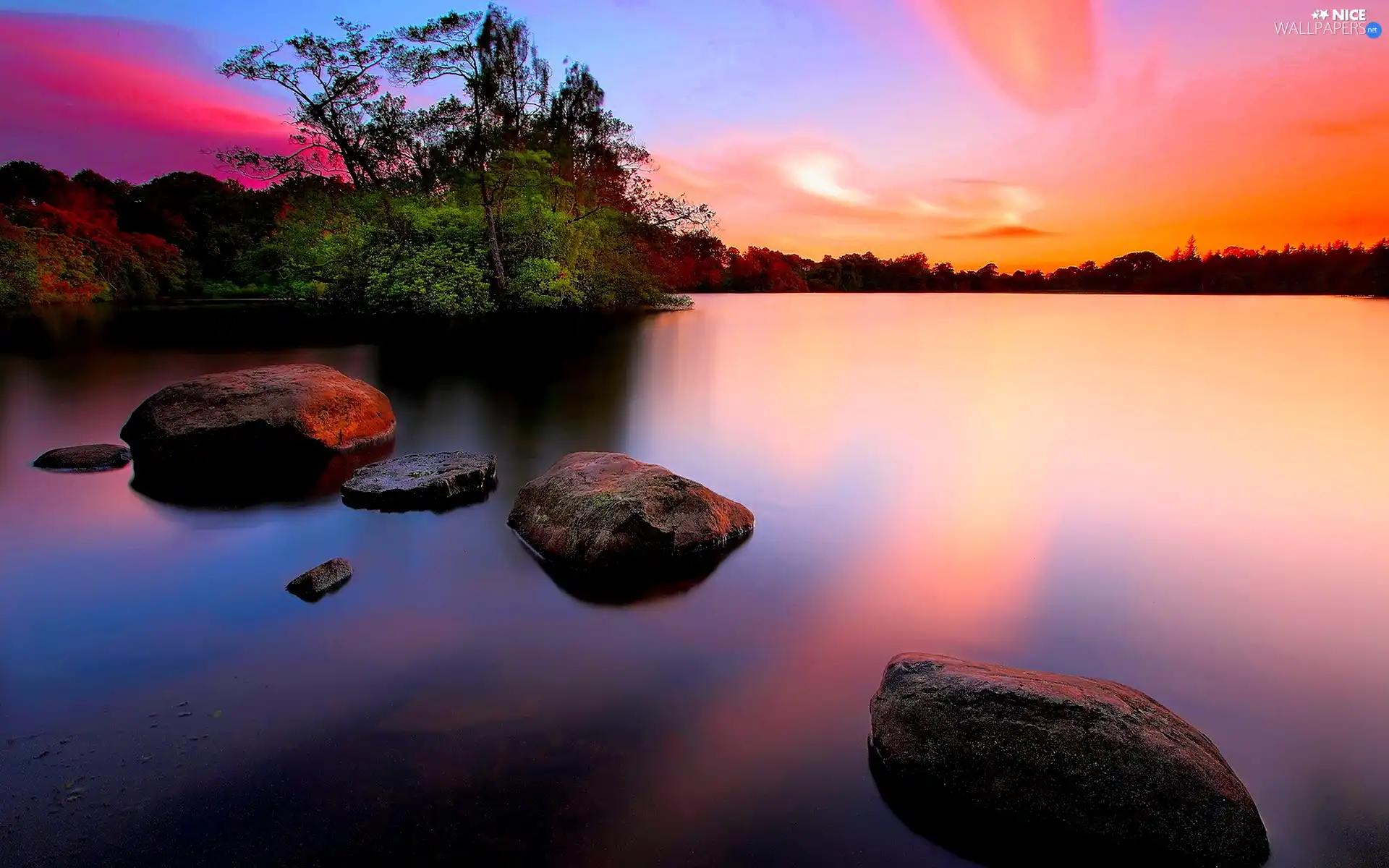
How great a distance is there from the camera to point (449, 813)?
3.29 metres

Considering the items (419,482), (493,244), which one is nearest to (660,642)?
(419,482)

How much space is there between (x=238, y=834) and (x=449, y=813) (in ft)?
3.05

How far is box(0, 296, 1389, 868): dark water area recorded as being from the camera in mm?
3307

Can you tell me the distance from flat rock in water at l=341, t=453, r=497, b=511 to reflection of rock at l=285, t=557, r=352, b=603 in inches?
65.5

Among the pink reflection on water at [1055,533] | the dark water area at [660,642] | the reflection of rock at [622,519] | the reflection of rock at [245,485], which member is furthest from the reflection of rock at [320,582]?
the pink reflection on water at [1055,533]

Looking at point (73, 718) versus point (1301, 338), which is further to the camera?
point (1301, 338)

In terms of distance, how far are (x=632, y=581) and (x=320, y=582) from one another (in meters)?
2.54

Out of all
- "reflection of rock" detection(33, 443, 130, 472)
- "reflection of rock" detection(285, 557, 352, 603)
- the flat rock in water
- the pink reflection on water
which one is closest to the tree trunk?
the pink reflection on water

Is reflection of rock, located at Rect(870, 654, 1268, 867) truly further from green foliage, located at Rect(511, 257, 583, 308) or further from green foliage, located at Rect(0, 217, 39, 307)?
green foliage, located at Rect(0, 217, 39, 307)

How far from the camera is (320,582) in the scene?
566 centimetres

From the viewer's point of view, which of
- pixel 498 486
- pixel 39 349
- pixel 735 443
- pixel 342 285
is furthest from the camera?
pixel 342 285

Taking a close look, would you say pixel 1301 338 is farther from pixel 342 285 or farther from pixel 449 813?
pixel 342 285

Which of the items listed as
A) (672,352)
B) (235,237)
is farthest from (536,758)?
(235,237)

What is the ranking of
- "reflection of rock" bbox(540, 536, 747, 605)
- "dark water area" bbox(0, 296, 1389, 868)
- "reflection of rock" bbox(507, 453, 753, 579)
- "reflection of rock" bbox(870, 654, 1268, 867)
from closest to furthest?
"reflection of rock" bbox(870, 654, 1268, 867)
"dark water area" bbox(0, 296, 1389, 868)
"reflection of rock" bbox(540, 536, 747, 605)
"reflection of rock" bbox(507, 453, 753, 579)
